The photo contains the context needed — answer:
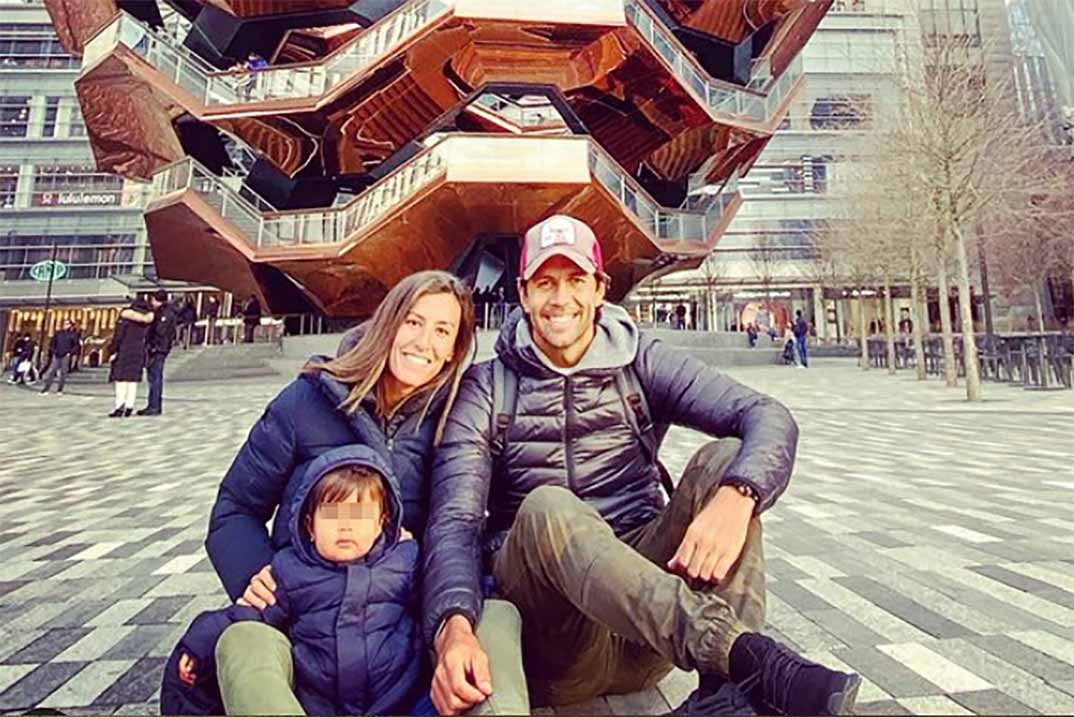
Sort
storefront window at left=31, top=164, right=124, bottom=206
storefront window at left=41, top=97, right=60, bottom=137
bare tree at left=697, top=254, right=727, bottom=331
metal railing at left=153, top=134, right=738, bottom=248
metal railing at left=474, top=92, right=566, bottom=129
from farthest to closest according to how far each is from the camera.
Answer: storefront window at left=41, top=97, right=60, bottom=137
bare tree at left=697, top=254, right=727, bottom=331
storefront window at left=31, top=164, right=124, bottom=206
metal railing at left=474, top=92, right=566, bottom=129
metal railing at left=153, top=134, right=738, bottom=248

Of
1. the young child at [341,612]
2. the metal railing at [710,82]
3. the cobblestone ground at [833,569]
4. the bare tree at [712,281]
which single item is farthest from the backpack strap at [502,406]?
the bare tree at [712,281]

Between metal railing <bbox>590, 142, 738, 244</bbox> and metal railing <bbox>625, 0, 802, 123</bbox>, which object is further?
metal railing <bbox>625, 0, 802, 123</bbox>

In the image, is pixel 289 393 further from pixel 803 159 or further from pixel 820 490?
pixel 803 159

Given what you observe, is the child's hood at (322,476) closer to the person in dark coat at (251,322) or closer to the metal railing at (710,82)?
the metal railing at (710,82)

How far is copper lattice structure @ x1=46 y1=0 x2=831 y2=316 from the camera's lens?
18844 millimetres

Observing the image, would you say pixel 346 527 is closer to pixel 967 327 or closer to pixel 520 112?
pixel 967 327

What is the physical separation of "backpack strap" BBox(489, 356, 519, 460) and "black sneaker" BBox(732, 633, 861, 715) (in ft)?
3.13

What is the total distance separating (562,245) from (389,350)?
2.15ft

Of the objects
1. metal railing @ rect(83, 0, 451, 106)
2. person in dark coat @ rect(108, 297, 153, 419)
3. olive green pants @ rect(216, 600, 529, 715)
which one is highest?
metal railing @ rect(83, 0, 451, 106)

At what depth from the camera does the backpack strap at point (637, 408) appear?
6.82ft

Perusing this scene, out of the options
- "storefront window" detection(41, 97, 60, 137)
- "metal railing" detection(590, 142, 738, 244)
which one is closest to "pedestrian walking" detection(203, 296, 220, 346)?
"storefront window" detection(41, 97, 60, 137)

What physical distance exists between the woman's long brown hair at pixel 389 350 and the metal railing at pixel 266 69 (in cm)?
1921

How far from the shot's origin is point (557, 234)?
2068 millimetres

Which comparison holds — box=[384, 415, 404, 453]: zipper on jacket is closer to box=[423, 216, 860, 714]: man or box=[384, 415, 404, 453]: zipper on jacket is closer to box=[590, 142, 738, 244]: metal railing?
box=[423, 216, 860, 714]: man
